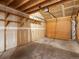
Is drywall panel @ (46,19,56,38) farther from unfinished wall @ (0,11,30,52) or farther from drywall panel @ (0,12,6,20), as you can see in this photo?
drywall panel @ (0,12,6,20)

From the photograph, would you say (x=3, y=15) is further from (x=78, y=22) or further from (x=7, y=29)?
(x=78, y=22)

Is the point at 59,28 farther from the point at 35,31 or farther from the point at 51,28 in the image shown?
the point at 35,31

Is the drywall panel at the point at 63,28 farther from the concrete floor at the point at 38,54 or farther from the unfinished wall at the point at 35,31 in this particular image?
the concrete floor at the point at 38,54

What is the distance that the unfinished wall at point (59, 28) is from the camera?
6293mm

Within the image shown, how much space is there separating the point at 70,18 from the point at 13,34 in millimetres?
4800

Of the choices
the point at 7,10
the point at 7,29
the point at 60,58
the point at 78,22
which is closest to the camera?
the point at 60,58

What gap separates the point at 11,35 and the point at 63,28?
4654 millimetres

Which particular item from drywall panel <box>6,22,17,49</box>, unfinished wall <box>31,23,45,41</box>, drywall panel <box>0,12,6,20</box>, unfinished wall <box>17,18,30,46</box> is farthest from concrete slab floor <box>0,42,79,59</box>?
unfinished wall <box>31,23,45,41</box>

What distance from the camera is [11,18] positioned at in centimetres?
371

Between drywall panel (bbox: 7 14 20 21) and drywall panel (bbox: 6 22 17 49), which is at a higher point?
drywall panel (bbox: 7 14 20 21)

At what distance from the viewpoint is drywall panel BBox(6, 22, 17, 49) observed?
350 cm

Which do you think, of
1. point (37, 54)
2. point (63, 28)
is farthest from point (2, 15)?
point (63, 28)

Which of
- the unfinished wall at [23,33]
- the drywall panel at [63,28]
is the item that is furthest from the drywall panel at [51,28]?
the unfinished wall at [23,33]

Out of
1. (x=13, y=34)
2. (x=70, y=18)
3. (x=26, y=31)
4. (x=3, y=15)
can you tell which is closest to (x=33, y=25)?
(x=26, y=31)
